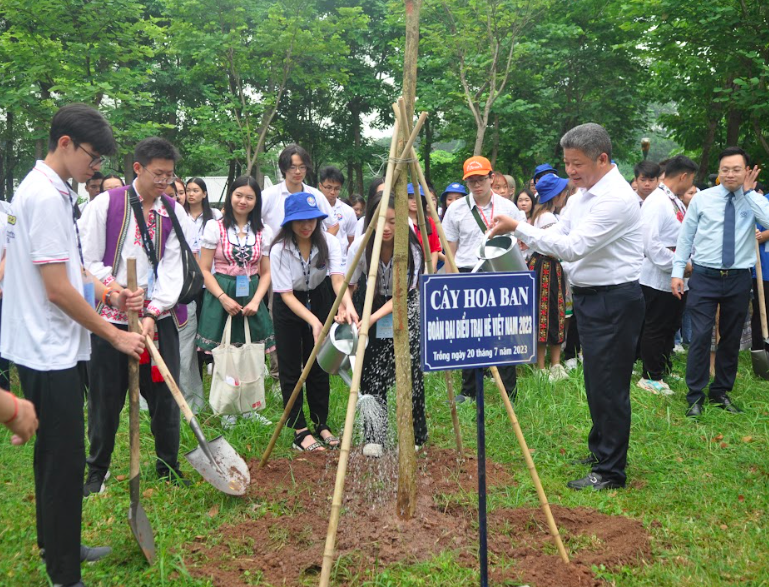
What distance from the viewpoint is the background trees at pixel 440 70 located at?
33.4ft

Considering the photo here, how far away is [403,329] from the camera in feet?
11.3

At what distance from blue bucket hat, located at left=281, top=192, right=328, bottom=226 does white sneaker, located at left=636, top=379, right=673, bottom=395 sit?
3.55m

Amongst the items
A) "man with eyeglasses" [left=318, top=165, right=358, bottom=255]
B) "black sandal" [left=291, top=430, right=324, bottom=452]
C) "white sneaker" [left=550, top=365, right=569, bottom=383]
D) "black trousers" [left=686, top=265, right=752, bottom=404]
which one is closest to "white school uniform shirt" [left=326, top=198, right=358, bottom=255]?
"man with eyeglasses" [left=318, top=165, right=358, bottom=255]

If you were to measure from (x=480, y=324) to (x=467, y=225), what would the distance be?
340 centimetres

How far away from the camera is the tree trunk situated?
332 cm

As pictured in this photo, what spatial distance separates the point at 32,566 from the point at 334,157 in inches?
805

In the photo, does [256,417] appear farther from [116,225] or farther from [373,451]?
[116,225]

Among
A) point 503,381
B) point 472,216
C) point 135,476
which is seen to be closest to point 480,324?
point 135,476

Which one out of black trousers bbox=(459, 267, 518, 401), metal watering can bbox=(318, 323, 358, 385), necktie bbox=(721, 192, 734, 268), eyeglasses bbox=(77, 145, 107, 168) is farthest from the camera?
black trousers bbox=(459, 267, 518, 401)

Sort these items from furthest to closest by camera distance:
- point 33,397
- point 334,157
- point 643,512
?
point 334,157, point 643,512, point 33,397

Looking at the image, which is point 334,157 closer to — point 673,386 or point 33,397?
point 673,386

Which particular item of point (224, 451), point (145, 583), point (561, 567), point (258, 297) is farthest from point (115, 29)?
point (561, 567)

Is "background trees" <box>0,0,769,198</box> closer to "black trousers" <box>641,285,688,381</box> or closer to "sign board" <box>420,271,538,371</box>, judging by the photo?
"black trousers" <box>641,285,688,381</box>

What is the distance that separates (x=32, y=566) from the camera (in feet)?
10.5
